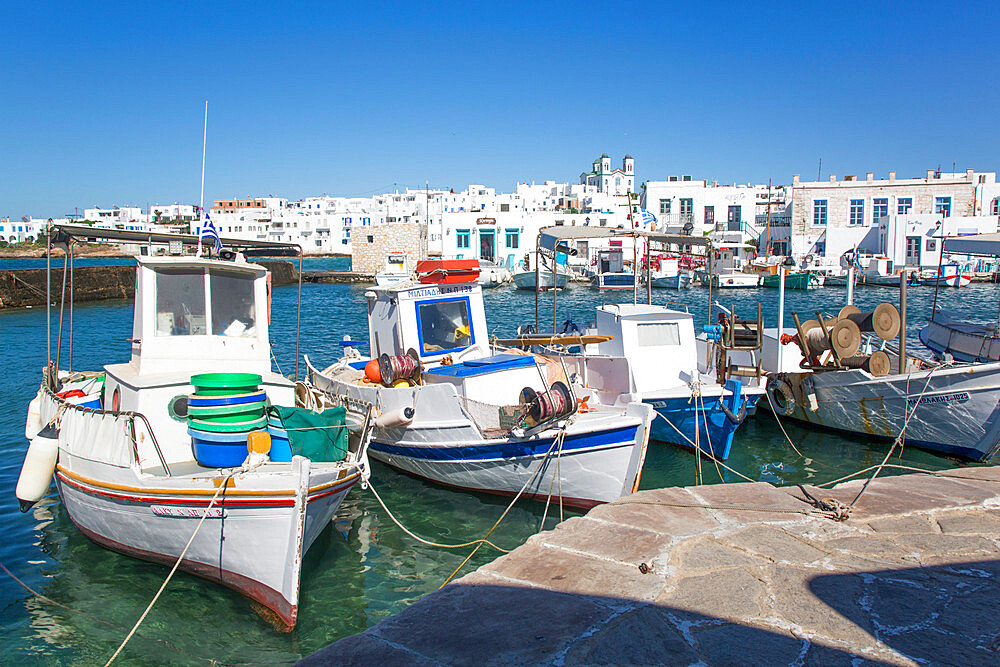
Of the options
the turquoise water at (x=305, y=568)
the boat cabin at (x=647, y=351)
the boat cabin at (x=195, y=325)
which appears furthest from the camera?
the boat cabin at (x=647, y=351)

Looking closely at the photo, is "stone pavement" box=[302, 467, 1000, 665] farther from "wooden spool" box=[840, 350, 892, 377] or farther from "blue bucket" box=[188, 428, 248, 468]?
"wooden spool" box=[840, 350, 892, 377]

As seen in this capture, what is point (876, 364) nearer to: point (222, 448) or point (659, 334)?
point (659, 334)

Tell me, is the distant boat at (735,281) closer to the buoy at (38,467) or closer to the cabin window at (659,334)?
the cabin window at (659,334)

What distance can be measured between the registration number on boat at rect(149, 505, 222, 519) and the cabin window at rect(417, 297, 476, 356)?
5.64 meters

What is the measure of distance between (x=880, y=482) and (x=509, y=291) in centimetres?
5509

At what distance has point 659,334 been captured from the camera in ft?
46.0

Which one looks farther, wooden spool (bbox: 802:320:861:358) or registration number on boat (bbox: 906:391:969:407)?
wooden spool (bbox: 802:320:861:358)

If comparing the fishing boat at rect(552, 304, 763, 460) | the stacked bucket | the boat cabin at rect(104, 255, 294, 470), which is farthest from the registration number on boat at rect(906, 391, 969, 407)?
the stacked bucket

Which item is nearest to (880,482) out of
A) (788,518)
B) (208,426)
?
(788,518)

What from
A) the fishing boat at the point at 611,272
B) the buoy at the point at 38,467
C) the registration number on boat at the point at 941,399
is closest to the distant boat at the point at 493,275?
the fishing boat at the point at 611,272

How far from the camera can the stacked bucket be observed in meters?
7.89

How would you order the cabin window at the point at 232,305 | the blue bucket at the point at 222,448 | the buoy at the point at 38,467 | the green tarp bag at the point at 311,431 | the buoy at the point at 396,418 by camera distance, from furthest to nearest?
the buoy at the point at 396,418 → the cabin window at the point at 232,305 → the buoy at the point at 38,467 → the green tarp bag at the point at 311,431 → the blue bucket at the point at 222,448

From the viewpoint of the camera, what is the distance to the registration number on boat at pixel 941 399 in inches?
505

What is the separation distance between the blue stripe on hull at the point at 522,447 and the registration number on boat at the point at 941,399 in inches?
269
